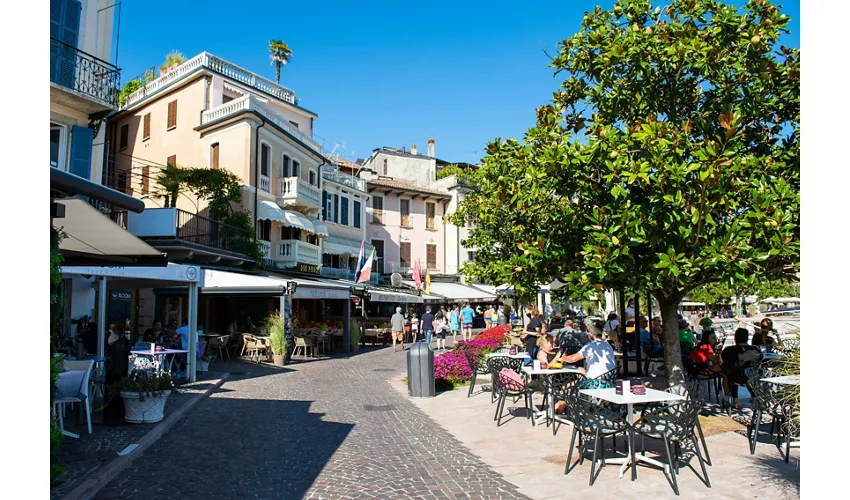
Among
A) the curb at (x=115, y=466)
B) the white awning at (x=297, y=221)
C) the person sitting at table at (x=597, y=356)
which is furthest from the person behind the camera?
the white awning at (x=297, y=221)

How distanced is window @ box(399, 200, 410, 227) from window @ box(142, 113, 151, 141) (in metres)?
17.6

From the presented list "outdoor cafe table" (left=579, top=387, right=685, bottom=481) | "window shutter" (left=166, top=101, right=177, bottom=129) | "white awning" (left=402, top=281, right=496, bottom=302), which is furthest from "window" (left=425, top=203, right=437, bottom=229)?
→ "outdoor cafe table" (left=579, top=387, right=685, bottom=481)

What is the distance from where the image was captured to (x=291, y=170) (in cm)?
2758

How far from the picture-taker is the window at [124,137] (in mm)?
27281

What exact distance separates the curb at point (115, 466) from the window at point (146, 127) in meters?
20.2

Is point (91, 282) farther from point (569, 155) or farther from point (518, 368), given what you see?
point (569, 155)

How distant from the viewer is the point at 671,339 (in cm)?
883

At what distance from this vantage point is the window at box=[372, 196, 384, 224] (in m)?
39.6

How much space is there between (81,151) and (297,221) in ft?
39.7

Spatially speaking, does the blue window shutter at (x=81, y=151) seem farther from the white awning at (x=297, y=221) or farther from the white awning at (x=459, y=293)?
the white awning at (x=459, y=293)

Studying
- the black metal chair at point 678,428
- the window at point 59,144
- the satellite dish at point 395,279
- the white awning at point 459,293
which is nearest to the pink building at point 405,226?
the white awning at point 459,293

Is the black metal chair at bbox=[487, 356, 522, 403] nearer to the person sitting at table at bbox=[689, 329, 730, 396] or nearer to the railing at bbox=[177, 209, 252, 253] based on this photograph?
the person sitting at table at bbox=[689, 329, 730, 396]
